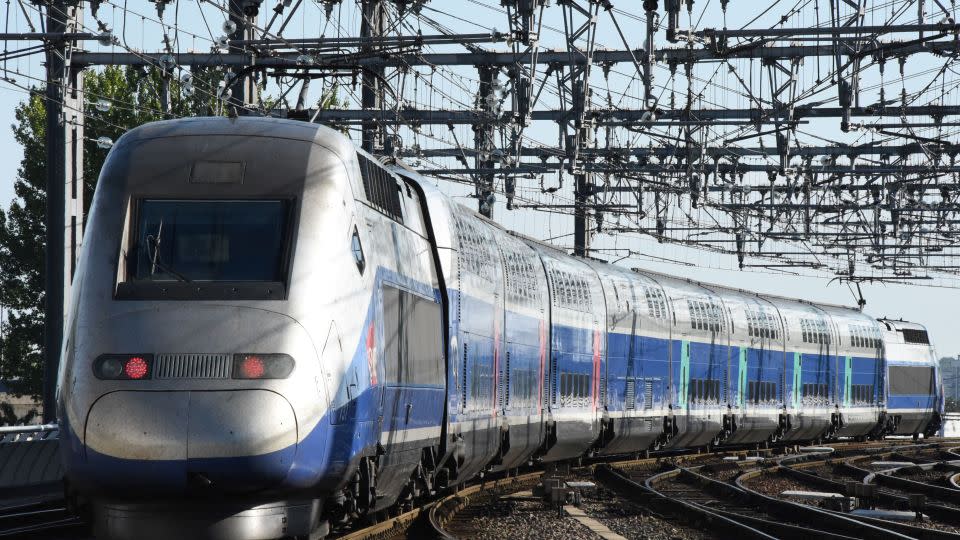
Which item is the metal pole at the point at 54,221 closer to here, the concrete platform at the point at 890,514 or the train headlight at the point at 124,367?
the concrete platform at the point at 890,514

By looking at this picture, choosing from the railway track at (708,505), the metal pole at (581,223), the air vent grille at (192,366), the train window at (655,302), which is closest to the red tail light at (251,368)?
the air vent grille at (192,366)

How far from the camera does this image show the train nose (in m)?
11.3

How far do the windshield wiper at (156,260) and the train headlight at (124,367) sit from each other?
2.64 ft

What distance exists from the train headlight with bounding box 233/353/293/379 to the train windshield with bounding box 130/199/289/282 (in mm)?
781

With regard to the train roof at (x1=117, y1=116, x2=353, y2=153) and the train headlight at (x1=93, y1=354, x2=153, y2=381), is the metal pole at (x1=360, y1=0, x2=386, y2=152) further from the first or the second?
the train headlight at (x1=93, y1=354, x2=153, y2=381)

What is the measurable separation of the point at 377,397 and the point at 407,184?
4.09 m

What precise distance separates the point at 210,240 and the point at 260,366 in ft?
4.30

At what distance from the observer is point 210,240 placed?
40.5 feet

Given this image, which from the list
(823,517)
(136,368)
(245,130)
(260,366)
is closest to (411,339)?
(245,130)

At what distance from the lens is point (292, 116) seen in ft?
53.3

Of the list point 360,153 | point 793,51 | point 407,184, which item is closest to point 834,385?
point 793,51

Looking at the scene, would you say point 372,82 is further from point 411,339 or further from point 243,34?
point 411,339

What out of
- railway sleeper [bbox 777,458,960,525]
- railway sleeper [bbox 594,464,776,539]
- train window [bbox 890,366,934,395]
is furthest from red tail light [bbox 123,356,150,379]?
train window [bbox 890,366,934,395]

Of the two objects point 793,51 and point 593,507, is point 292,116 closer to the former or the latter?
point 593,507
